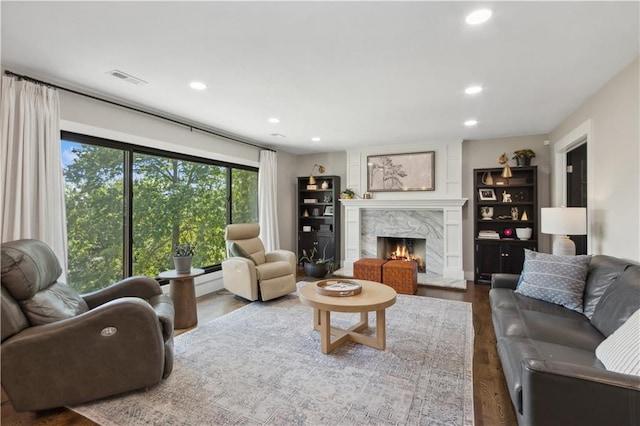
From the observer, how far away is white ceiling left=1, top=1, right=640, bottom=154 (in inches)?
72.8

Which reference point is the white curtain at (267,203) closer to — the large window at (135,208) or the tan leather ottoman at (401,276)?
the large window at (135,208)

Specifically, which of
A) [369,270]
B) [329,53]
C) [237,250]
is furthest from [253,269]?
[329,53]

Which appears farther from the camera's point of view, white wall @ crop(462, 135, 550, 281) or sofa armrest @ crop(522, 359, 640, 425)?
white wall @ crop(462, 135, 550, 281)

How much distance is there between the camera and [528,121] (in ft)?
13.6

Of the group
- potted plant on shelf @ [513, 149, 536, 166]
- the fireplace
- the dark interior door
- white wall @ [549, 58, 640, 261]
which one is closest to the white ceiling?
white wall @ [549, 58, 640, 261]

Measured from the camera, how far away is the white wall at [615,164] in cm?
243

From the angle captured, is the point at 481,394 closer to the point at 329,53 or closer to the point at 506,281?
the point at 506,281

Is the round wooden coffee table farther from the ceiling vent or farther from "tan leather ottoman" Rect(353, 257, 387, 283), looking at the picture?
the ceiling vent

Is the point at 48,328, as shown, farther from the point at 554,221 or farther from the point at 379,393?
the point at 554,221

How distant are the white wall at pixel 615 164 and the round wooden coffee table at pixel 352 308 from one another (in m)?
1.97

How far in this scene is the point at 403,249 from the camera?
6.04m

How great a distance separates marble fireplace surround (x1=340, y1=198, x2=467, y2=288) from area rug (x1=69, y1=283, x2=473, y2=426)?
222 cm

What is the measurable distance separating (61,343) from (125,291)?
78 cm

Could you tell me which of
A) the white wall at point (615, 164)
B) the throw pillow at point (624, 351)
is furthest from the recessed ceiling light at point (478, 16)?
the throw pillow at point (624, 351)
